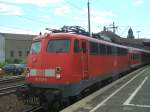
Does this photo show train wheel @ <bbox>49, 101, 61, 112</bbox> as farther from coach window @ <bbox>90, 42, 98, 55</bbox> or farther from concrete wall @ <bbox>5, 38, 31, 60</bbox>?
concrete wall @ <bbox>5, 38, 31, 60</bbox>

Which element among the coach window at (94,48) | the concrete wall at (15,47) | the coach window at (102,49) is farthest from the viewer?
the concrete wall at (15,47)

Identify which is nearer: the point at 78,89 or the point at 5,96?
the point at 78,89

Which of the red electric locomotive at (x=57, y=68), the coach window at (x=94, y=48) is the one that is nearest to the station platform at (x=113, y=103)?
the red electric locomotive at (x=57, y=68)

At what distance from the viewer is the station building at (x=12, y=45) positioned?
81.1 m

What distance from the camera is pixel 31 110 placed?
14.0m

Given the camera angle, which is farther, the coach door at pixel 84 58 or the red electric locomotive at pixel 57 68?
the coach door at pixel 84 58

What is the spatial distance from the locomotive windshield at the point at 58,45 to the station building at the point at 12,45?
6680 cm

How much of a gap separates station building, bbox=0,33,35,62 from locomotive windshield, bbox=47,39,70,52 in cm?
6680

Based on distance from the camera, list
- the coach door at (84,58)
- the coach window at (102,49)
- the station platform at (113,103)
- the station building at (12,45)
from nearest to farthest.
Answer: the station platform at (113,103), the coach door at (84,58), the coach window at (102,49), the station building at (12,45)

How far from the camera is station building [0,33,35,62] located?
3191 inches

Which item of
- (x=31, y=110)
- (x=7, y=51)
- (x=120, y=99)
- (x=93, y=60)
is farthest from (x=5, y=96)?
(x=7, y=51)

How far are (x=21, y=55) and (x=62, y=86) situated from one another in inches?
2987

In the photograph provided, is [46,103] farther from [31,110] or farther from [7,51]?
[7,51]

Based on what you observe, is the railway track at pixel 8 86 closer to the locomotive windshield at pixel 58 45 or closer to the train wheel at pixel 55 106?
the train wheel at pixel 55 106
